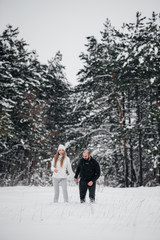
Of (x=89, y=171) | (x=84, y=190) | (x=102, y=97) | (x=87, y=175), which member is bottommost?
(x=84, y=190)

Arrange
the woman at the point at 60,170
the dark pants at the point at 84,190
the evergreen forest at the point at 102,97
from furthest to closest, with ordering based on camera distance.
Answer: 1. the evergreen forest at the point at 102,97
2. the woman at the point at 60,170
3. the dark pants at the point at 84,190

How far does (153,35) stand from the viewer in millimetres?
15703

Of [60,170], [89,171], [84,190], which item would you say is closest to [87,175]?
[89,171]

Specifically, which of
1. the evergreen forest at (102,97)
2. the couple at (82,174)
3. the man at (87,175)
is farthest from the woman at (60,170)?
the evergreen forest at (102,97)

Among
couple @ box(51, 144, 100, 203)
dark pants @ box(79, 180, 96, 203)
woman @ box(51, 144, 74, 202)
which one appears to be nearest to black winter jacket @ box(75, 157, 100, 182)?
couple @ box(51, 144, 100, 203)

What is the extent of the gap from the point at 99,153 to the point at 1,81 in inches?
356

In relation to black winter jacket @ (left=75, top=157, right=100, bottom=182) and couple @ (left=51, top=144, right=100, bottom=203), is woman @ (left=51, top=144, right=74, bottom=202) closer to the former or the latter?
couple @ (left=51, top=144, right=100, bottom=203)

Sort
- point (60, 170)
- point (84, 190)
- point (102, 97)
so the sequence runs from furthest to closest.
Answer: point (102, 97), point (60, 170), point (84, 190)

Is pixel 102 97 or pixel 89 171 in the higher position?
pixel 102 97

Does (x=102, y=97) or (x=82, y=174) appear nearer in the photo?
(x=82, y=174)

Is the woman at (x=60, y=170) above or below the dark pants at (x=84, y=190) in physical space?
above

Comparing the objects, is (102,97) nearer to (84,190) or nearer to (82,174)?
(82,174)

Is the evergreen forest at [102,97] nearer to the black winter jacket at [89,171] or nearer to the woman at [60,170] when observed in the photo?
the woman at [60,170]

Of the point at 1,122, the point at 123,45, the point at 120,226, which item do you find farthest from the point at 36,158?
the point at 120,226
